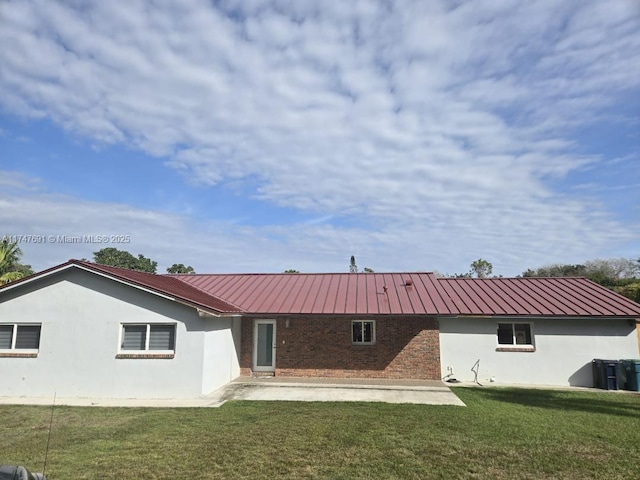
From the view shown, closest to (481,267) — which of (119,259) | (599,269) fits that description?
(599,269)

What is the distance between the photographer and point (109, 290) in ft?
44.4

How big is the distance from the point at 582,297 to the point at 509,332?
3732 mm

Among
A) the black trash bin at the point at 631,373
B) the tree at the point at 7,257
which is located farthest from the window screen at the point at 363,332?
the tree at the point at 7,257

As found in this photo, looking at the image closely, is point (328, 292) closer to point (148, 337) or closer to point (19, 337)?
point (148, 337)

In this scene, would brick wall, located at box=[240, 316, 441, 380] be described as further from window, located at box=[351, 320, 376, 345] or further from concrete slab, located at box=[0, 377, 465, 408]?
concrete slab, located at box=[0, 377, 465, 408]

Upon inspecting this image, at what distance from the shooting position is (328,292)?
18.8 metres

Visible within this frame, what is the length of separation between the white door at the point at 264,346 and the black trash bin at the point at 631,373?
12.8 metres

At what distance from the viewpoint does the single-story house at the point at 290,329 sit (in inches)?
516

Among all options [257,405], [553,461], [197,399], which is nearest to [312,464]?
[553,461]

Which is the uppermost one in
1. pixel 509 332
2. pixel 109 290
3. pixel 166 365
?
pixel 109 290

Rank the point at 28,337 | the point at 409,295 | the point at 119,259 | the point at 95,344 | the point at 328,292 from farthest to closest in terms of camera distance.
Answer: the point at 119,259
the point at 328,292
the point at 409,295
the point at 28,337
the point at 95,344

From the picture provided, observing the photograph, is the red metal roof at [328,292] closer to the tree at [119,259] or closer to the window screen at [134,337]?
the window screen at [134,337]

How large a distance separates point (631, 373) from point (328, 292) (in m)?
11.5

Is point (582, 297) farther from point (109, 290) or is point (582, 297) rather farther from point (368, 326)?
point (109, 290)
